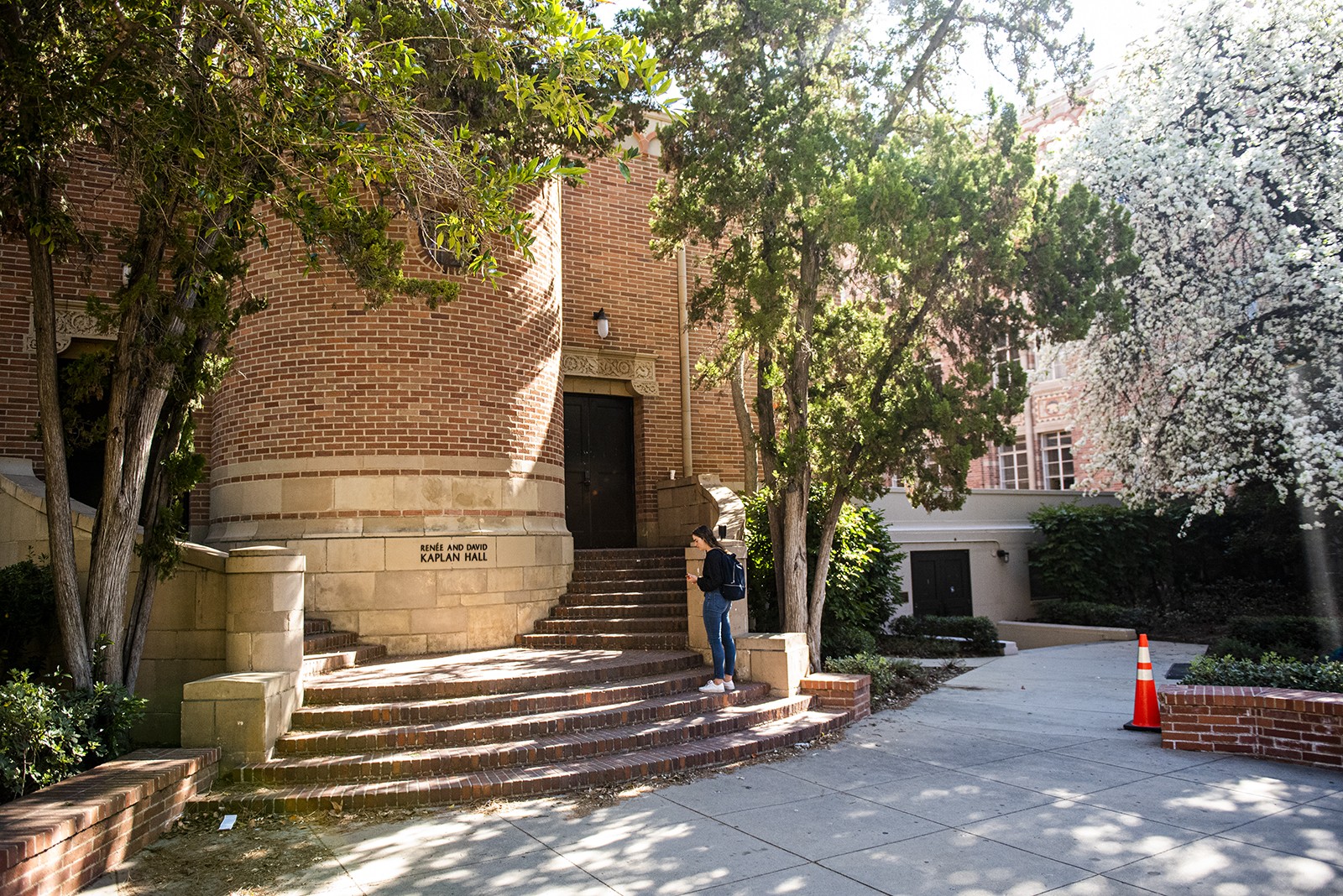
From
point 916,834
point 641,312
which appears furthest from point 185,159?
point 641,312

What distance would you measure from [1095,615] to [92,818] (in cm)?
1643

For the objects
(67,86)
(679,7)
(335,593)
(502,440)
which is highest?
(679,7)

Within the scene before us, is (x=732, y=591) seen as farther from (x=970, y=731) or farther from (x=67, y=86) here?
(x=67, y=86)

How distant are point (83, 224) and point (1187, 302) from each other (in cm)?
1585

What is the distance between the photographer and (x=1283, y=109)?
13.2 metres

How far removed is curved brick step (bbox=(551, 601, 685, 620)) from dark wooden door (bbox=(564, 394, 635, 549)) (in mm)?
2955

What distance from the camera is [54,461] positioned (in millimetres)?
6461

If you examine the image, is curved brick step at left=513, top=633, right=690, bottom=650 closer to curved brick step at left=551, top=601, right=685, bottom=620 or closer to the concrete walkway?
curved brick step at left=551, top=601, right=685, bottom=620

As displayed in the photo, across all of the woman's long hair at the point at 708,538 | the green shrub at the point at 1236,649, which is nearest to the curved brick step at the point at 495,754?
the woman's long hair at the point at 708,538

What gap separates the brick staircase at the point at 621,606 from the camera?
9.95 metres

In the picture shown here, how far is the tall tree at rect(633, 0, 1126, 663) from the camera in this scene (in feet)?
30.0

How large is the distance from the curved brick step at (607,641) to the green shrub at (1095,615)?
10333 millimetres

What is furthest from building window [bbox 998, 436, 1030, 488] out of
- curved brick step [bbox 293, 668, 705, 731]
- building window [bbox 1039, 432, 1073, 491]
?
curved brick step [bbox 293, 668, 705, 731]

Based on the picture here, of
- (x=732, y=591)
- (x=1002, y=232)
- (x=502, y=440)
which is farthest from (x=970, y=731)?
(x=502, y=440)
